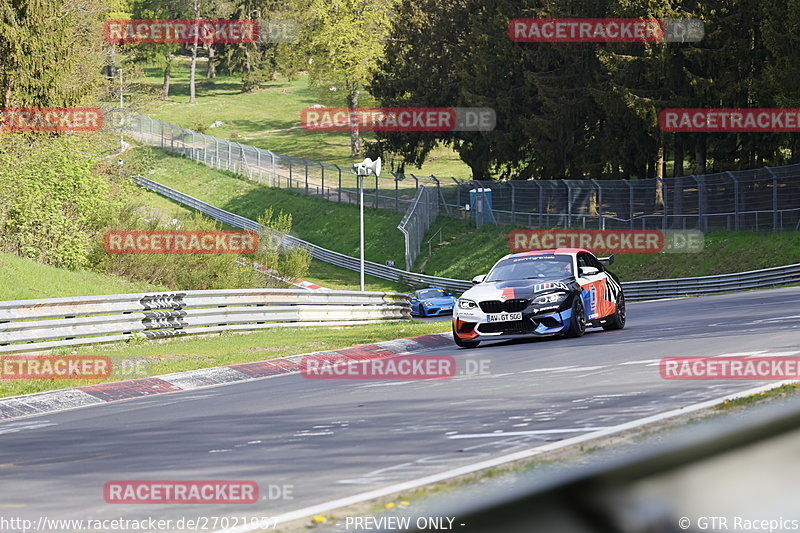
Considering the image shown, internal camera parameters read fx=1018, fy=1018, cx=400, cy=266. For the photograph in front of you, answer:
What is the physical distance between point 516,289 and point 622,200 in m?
28.3

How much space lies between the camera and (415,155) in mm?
69438

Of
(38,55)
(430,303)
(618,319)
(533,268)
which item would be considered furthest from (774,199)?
(38,55)

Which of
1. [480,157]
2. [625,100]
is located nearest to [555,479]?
[625,100]

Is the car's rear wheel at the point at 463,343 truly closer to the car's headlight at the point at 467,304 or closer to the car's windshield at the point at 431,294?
the car's headlight at the point at 467,304

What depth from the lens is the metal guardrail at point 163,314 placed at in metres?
18.8

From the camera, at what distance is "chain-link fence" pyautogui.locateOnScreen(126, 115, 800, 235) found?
39438 millimetres

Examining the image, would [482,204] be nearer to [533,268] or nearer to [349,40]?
[533,268]

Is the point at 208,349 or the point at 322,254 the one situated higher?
the point at 208,349

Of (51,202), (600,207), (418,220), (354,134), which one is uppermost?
Answer: (354,134)

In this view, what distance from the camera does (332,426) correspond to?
372 inches

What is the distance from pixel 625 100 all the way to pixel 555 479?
45.0 metres

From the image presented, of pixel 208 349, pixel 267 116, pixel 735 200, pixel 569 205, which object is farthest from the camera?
pixel 267 116

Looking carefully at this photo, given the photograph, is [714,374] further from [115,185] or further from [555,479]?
[115,185]
